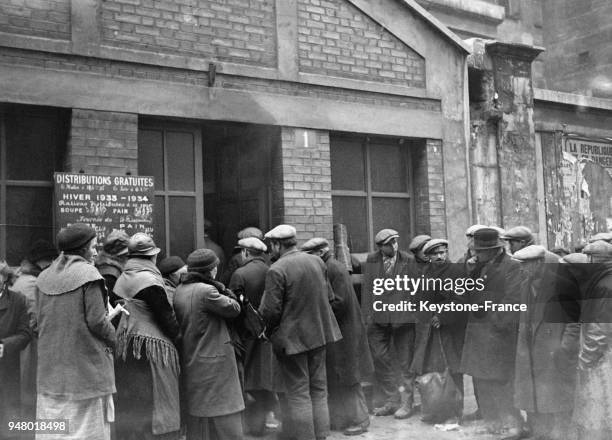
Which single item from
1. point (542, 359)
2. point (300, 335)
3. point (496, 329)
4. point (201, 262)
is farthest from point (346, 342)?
point (201, 262)

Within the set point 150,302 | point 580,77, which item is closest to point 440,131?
point 150,302

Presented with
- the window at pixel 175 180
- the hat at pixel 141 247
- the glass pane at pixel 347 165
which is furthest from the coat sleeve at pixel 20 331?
the glass pane at pixel 347 165

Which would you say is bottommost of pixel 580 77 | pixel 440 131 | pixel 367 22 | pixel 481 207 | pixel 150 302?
pixel 150 302

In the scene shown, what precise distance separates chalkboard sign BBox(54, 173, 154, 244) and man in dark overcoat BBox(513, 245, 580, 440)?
359cm

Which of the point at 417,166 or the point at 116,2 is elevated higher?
the point at 116,2

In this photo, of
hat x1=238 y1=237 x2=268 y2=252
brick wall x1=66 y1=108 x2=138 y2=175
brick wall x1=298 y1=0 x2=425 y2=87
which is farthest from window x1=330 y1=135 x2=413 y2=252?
brick wall x1=66 y1=108 x2=138 y2=175

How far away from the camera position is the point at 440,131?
914 cm

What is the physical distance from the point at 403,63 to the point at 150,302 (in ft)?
17.5

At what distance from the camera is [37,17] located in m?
6.62

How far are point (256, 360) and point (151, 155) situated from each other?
99.2 inches

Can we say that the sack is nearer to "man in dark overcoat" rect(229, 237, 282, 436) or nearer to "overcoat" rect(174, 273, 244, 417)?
"man in dark overcoat" rect(229, 237, 282, 436)

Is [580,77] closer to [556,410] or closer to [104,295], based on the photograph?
[556,410]

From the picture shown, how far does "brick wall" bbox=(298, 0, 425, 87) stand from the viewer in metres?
8.29

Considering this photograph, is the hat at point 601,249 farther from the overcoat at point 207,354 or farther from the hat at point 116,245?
the hat at point 116,245
